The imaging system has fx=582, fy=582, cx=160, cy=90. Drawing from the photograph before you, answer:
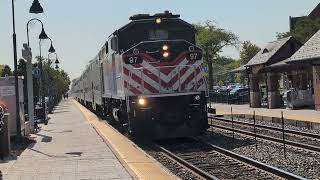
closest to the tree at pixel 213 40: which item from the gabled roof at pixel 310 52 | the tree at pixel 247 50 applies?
the tree at pixel 247 50

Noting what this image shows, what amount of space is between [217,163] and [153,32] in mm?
6760

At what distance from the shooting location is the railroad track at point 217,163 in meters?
11.6

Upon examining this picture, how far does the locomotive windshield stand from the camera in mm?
19031

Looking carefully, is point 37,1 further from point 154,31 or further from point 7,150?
point 7,150

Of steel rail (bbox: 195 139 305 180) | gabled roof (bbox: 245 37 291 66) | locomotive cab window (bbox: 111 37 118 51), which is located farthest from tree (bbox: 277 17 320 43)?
steel rail (bbox: 195 139 305 180)

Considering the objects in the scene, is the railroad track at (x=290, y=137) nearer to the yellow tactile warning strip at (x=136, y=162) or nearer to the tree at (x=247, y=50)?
the yellow tactile warning strip at (x=136, y=162)

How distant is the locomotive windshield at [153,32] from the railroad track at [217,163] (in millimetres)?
3639

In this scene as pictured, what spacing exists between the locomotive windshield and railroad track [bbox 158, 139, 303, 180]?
364cm

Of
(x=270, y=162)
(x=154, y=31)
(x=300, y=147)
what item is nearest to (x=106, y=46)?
(x=154, y=31)

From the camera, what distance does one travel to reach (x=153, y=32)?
19.2 metres

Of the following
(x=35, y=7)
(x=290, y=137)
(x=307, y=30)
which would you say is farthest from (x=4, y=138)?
(x=307, y=30)

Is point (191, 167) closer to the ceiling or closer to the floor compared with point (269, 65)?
closer to the floor

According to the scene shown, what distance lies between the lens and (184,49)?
60.9ft

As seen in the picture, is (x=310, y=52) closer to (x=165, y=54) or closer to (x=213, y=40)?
(x=165, y=54)
